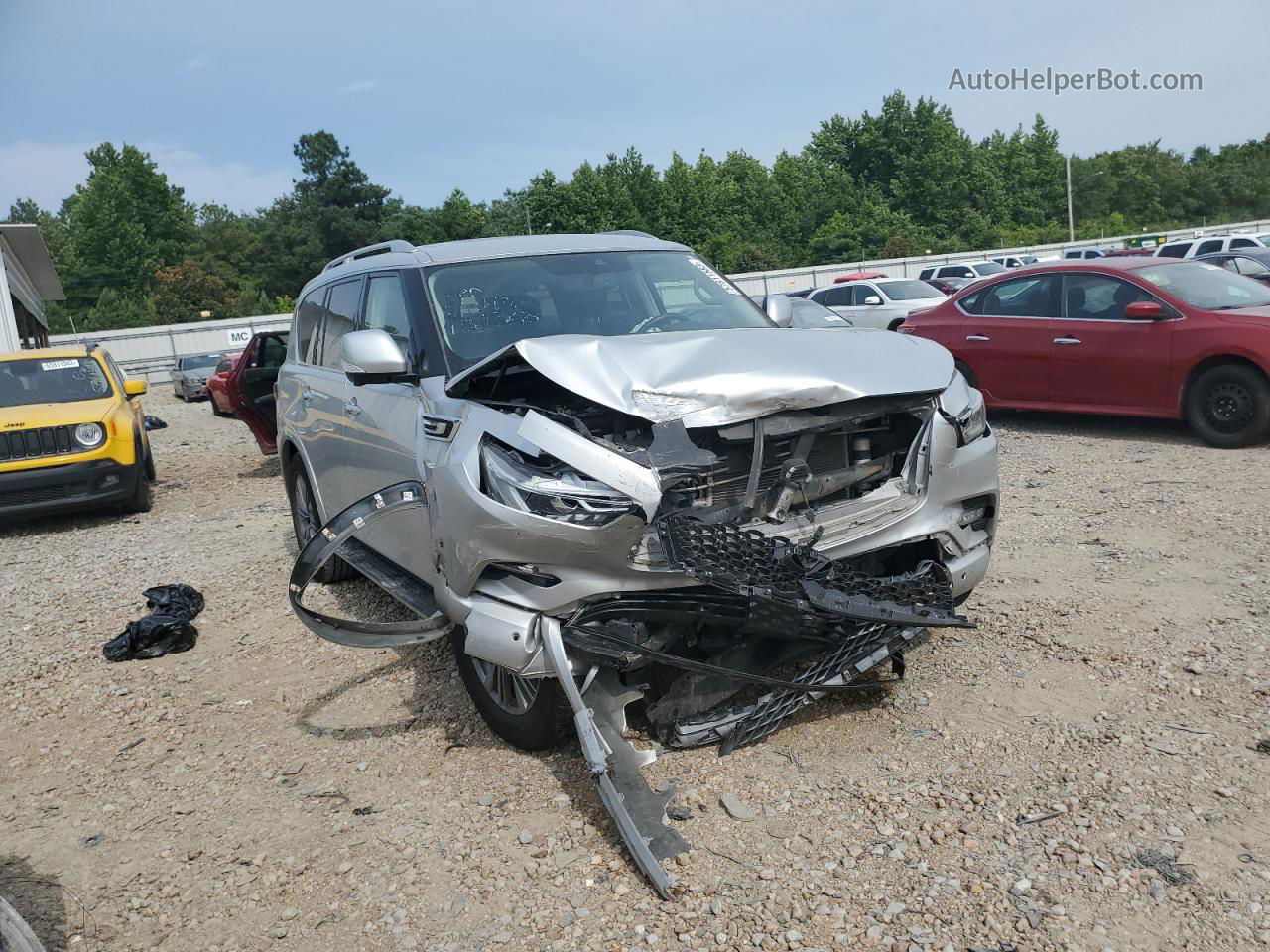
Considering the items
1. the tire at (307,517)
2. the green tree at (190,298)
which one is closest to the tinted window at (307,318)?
the tire at (307,517)

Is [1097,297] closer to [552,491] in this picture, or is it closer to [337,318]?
[337,318]

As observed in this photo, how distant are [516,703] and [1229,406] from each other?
7116 mm

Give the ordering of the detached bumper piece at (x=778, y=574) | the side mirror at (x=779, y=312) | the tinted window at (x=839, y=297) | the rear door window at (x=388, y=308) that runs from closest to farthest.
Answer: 1. the detached bumper piece at (x=778, y=574)
2. the rear door window at (x=388, y=308)
3. the side mirror at (x=779, y=312)
4. the tinted window at (x=839, y=297)

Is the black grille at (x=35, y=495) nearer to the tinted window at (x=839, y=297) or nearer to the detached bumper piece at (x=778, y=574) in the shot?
the detached bumper piece at (x=778, y=574)

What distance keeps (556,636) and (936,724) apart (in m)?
1.54

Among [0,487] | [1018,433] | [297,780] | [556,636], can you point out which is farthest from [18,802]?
[1018,433]

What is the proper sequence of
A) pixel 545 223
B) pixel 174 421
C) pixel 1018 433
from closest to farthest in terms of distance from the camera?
pixel 1018 433 → pixel 174 421 → pixel 545 223

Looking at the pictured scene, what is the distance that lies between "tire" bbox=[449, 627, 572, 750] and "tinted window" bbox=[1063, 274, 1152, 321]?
7296 millimetres

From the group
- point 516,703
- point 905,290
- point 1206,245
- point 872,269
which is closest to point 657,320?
point 516,703

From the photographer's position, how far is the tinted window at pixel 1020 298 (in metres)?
9.66

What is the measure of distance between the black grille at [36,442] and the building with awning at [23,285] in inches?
611

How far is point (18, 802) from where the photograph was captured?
397 cm

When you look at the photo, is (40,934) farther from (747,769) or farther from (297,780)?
(747,769)

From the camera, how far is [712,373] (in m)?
3.50
